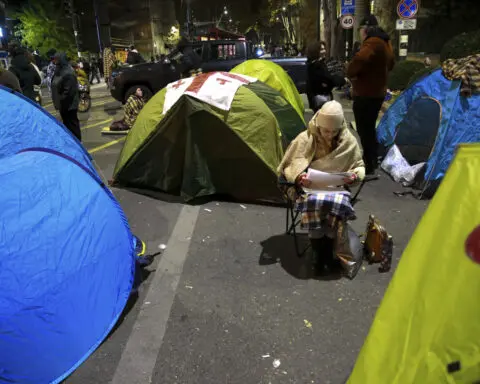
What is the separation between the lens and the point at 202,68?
12930 millimetres

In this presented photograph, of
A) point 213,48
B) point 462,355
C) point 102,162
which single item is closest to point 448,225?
point 462,355

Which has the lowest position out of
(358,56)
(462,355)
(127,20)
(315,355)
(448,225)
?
(315,355)

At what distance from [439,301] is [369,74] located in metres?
4.91

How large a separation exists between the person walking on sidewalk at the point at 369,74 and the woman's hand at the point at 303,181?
2904mm

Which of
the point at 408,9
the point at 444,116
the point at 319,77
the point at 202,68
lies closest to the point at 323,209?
the point at 444,116

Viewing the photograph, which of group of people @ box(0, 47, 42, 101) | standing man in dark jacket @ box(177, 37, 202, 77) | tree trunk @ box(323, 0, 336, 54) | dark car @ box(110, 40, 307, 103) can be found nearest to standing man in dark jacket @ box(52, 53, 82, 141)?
group of people @ box(0, 47, 42, 101)

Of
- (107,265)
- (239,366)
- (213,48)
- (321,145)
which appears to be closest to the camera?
(239,366)

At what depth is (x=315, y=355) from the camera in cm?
281

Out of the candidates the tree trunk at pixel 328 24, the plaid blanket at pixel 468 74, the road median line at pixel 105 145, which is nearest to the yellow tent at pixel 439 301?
the plaid blanket at pixel 468 74

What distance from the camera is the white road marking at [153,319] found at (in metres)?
2.73

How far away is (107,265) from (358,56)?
457cm

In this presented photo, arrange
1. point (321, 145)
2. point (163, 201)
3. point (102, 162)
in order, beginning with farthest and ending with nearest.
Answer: point (102, 162), point (163, 201), point (321, 145)

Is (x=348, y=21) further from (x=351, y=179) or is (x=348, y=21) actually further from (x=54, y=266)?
(x=54, y=266)

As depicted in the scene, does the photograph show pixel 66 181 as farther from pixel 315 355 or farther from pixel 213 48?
pixel 213 48
